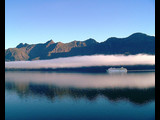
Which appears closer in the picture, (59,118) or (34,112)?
(59,118)

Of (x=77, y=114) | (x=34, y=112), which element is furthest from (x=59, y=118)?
(x=34, y=112)

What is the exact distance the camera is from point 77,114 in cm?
6103

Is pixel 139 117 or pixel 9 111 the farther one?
pixel 9 111

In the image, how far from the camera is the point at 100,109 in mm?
68062
